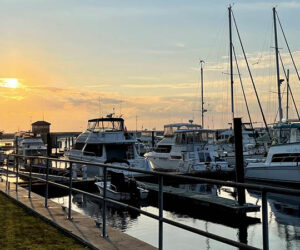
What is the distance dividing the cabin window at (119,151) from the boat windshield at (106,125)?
196cm

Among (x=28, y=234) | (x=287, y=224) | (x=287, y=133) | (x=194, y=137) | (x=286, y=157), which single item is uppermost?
(x=287, y=133)

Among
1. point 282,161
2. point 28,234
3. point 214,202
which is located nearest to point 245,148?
point 282,161

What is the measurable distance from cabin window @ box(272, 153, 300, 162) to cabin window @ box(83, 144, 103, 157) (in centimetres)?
1344

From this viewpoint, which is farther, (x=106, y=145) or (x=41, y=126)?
(x=41, y=126)

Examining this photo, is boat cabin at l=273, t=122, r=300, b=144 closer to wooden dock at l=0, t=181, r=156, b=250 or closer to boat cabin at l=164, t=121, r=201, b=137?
boat cabin at l=164, t=121, r=201, b=137

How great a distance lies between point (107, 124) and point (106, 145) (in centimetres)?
308

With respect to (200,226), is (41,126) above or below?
above

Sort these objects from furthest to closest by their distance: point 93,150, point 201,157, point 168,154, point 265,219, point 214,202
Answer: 1. point 168,154
2. point 201,157
3. point 93,150
4. point 214,202
5. point 265,219

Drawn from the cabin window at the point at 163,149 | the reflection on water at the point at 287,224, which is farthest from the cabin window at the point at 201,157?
the reflection on water at the point at 287,224

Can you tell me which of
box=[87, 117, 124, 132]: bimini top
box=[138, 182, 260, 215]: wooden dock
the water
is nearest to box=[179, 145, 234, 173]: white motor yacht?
box=[87, 117, 124, 132]: bimini top

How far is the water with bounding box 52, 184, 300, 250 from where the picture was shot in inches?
504

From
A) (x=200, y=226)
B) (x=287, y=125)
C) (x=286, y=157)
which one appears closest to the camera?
(x=200, y=226)

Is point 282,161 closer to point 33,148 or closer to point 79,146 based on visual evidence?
point 79,146

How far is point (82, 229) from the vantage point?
6.94 m
